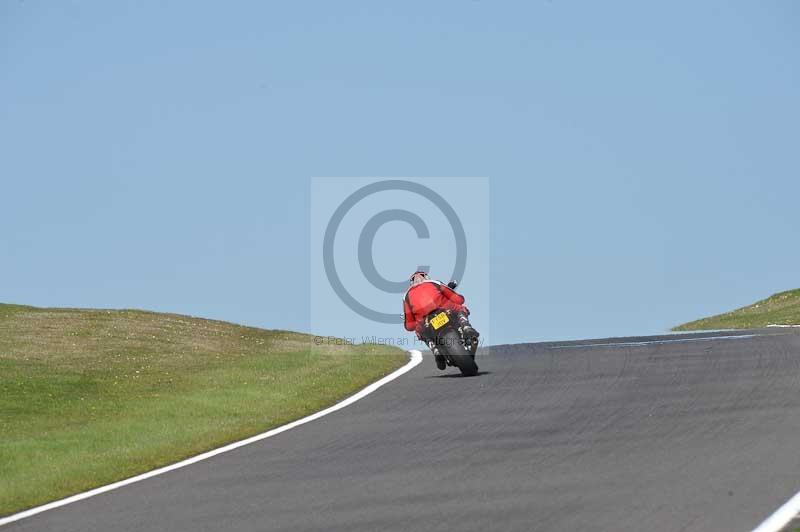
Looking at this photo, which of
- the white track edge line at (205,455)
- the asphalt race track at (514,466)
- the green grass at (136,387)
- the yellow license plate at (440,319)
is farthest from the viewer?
the yellow license plate at (440,319)

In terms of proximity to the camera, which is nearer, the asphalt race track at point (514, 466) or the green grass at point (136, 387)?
the asphalt race track at point (514, 466)

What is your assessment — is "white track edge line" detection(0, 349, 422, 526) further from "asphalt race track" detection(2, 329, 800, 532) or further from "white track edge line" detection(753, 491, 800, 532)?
"white track edge line" detection(753, 491, 800, 532)

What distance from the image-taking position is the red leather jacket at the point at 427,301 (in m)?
21.3

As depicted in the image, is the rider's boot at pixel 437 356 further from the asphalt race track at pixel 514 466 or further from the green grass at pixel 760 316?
the green grass at pixel 760 316

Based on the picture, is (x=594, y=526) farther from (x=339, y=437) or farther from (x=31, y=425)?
(x=31, y=425)

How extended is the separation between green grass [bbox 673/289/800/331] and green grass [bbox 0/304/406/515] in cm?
1333

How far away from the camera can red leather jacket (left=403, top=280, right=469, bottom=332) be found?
70.0 ft

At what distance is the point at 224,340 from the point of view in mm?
31344

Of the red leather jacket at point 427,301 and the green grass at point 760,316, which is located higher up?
the green grass at point 760,316

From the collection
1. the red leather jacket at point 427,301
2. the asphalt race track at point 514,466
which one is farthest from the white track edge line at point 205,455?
the red leather jacket at point 427,301

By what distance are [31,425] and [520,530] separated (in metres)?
11.3

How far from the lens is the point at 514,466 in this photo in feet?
39.5

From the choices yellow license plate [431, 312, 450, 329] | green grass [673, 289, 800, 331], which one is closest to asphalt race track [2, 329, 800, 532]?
yellow license plate [431, 312, 450, 329]

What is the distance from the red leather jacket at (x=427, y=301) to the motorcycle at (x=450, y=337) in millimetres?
221
